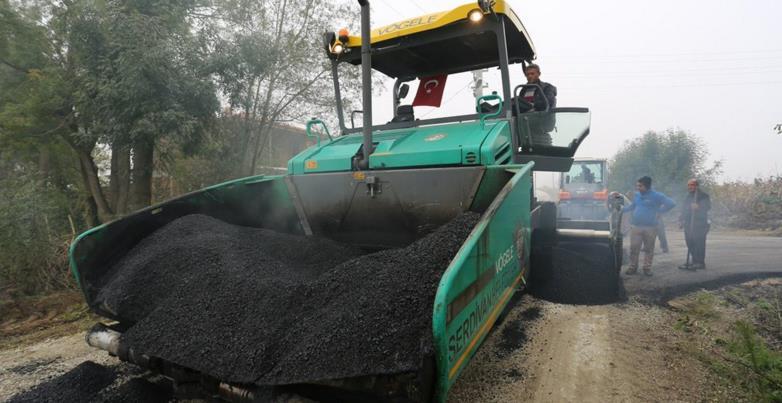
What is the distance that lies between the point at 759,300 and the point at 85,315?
7388 millimetres

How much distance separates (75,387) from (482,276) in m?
2.40

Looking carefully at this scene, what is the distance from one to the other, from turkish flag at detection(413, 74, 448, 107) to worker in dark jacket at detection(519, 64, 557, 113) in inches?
35.8

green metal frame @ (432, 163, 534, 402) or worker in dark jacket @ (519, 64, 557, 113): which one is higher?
worker in dark jacket @ (519, 64, 557, 113)

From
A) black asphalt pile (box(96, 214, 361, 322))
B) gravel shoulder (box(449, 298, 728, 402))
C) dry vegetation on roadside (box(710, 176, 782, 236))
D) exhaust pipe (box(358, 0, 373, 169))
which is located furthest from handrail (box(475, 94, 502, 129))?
dry vegetation on roadside (box(710, 176, 782, 236))

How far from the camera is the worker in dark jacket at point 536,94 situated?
387 centimetres

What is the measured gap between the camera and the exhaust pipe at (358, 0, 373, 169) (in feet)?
9.55

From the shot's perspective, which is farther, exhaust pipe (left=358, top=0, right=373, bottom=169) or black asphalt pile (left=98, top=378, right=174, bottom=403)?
exhaust pipe (left=358, top=0, right=373, bottom=169)

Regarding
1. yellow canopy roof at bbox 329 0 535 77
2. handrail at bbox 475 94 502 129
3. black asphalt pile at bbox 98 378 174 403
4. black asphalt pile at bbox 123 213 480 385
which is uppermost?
yellow canopy roof at bbox 329 0 535 77

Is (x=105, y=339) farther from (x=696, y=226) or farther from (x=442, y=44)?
(x=696, y=226)

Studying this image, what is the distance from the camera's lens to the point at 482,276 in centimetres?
195

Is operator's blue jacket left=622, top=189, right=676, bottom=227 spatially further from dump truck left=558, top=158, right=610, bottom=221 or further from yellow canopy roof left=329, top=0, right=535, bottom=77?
dump truck left=558, top=158, right=610, bottom=221

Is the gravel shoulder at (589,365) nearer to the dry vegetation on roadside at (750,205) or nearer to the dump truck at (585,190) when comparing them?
the dump truck at (585,190)

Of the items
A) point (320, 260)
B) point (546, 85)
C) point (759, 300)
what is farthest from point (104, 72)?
point (759, 300)

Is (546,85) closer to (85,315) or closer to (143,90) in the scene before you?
(85,315)
